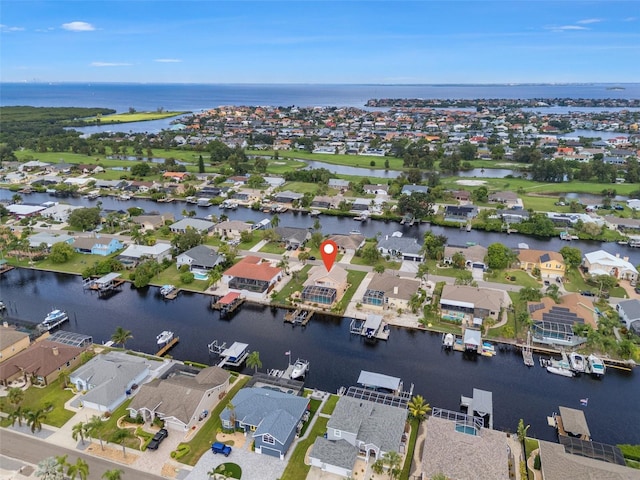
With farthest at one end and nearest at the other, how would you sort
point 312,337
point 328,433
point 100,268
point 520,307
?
point 100,268, point 520,307, point 312,337, point 328,433

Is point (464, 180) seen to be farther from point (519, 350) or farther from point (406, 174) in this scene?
point (519, 350)

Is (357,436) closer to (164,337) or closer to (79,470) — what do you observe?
(79,470)

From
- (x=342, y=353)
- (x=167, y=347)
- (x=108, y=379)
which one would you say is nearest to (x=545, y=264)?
(x=342, y=353)

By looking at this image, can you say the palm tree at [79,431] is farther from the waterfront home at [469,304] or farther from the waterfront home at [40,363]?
the waterfront home at [469,304]

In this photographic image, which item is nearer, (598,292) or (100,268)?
(598,292)

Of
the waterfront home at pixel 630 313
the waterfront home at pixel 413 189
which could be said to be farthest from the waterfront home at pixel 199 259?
the waterfront home at pixel 413 189


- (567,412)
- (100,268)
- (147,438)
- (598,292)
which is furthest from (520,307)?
(100,268)
